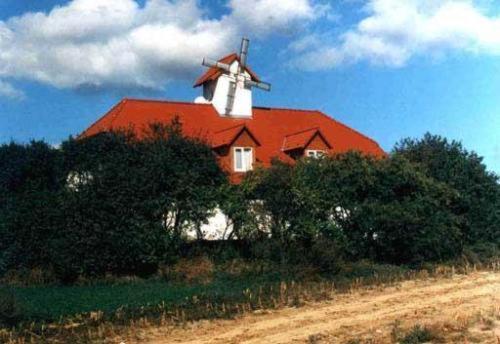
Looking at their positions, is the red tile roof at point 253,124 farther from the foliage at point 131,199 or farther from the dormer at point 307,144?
the foliage at point 131,199

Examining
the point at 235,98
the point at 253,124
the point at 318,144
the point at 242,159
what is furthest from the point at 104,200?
the point at 235,98

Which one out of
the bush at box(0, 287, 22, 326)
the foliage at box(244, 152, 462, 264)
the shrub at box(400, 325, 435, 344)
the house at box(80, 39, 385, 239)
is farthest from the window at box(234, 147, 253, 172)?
the shrub at box(400, 325, 435, 344)

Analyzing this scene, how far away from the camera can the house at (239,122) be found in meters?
41.1

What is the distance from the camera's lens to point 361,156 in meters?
33.0

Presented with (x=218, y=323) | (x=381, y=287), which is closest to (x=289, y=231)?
(x=381, y=287)

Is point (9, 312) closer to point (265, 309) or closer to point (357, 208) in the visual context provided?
point (265, 309)

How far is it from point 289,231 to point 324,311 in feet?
39.5

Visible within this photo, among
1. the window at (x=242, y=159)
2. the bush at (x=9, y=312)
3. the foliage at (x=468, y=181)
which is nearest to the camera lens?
the bush at (x=9, y=312)

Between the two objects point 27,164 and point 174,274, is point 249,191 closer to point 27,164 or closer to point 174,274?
point 174,274

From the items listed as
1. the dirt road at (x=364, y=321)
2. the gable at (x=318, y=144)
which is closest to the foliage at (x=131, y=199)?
the dirt road at (x=364, y=321)

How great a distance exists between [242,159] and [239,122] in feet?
17.2

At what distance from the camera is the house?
41.1m

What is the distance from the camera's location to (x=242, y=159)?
41156 mm

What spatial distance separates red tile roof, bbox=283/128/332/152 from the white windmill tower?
4.06 metres
